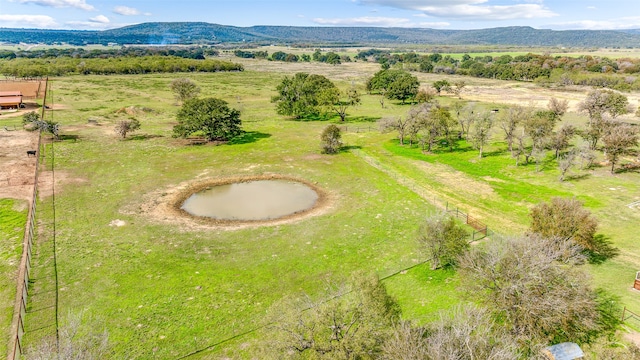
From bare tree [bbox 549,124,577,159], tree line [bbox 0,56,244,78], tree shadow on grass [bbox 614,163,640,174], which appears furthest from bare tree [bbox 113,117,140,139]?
tree line [bbox 0,56,244,78]

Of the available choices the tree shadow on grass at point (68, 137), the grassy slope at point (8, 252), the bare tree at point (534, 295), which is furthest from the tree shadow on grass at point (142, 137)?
the bare tree at point (534, 295)

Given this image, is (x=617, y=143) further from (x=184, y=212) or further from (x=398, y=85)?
(x=398, y=85)

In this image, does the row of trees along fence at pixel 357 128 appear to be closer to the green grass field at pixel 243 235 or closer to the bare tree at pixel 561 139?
the green grass field at pixel 243 235

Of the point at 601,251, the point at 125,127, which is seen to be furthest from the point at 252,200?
the point at 125,127

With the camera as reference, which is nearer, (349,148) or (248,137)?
(349,148)

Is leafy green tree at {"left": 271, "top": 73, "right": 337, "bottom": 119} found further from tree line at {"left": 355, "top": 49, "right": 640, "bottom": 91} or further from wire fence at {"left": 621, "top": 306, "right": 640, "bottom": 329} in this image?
tree line at {"left": 355, "top": 49, "right": 640, "bottom": 91}
